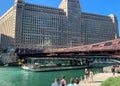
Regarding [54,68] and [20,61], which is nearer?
[54,68]

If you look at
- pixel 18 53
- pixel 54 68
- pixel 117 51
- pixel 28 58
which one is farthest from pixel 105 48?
pixel 18 53

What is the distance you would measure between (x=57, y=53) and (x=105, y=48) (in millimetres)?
45177

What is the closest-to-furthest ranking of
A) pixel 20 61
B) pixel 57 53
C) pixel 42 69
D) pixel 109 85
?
pixel 109 85 < pixel 42 69 < pixel 57 53 < pixel 20 61

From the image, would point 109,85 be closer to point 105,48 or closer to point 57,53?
→ point 105,48

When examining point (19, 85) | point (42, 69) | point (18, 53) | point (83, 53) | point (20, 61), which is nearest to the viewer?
point (19, 85)

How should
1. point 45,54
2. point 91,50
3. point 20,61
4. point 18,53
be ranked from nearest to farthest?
point 91,50, point 45,54, point 20,61, point 18,53

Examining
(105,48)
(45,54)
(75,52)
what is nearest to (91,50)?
(105,48)

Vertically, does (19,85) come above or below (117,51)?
below

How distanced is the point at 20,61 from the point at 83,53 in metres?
81.2

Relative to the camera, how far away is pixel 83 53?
8988 centimetres

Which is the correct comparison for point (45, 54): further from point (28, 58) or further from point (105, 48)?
point (105, 48)

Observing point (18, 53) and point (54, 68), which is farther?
point (18, 53)

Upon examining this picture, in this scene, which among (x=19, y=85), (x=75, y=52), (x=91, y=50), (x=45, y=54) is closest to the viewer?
(x=19, y=85)

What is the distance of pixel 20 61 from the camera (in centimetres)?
16300
